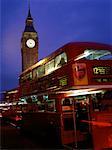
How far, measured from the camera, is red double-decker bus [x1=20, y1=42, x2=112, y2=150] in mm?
10390

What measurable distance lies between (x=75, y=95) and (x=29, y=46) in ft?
276

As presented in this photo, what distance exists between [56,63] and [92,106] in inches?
141

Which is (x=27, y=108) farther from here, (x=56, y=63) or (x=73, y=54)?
(x=73, y=54)

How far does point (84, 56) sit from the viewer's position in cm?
1191

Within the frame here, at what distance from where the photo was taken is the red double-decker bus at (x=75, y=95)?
10390 mm

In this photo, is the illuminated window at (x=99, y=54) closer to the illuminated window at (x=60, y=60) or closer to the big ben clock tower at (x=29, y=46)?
the illuminated window at (x=60, y=60)

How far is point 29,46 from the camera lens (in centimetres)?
9581

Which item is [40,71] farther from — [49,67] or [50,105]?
[50,105]

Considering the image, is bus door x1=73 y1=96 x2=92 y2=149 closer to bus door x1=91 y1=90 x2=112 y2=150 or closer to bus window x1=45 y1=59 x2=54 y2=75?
bus window x1=45 y1=59 x2=54 y2=75

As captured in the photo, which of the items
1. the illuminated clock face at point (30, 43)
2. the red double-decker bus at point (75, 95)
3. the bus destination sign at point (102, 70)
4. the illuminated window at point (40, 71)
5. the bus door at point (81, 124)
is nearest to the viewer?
the red double-decker bus at point (75, 95)

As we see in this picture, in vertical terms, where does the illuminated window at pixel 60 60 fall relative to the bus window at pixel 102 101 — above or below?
above

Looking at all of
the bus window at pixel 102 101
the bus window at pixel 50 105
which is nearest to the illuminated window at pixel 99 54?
the bus window at pixel 102 101

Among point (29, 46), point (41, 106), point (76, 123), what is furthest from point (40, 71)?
point (29, 46)

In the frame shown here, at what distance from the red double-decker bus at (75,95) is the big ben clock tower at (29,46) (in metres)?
73.0
